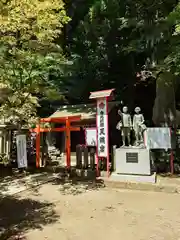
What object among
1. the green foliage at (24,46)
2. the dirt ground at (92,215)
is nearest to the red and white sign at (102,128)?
the dirt ground at (92,215)

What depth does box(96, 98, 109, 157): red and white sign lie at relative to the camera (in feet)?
32.4

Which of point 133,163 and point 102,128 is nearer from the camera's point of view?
point 133,163

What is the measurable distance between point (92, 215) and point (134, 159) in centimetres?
392

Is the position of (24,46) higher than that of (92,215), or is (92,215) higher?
(24,46)

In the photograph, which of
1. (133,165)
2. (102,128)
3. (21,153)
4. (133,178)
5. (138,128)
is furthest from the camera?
(138,128)

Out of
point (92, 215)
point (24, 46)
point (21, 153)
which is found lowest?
point (92, 215)

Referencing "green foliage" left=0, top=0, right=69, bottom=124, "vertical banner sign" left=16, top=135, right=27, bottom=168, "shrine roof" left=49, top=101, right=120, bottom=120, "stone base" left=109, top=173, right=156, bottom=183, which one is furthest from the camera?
"shrine roof" left=49, top=101, right=120, bottom=120

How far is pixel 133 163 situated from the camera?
9.74 m

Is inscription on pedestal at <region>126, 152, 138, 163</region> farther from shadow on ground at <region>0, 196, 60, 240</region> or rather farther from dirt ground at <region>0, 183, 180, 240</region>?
shadow on ground at <region>0, 196, 60, 240</region>

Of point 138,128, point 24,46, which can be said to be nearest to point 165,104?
point 138,128

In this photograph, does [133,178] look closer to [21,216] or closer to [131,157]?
[131,157]

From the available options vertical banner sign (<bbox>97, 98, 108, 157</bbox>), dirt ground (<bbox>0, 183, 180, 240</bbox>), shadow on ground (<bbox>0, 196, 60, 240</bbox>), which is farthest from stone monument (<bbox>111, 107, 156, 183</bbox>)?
shadow on ground (<bbox>0, 196, 60, 240</bbox>)

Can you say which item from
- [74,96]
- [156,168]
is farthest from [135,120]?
[74,96]

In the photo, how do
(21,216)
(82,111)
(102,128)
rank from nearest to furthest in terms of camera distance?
(21,216) < (102,128) < (82,111)
